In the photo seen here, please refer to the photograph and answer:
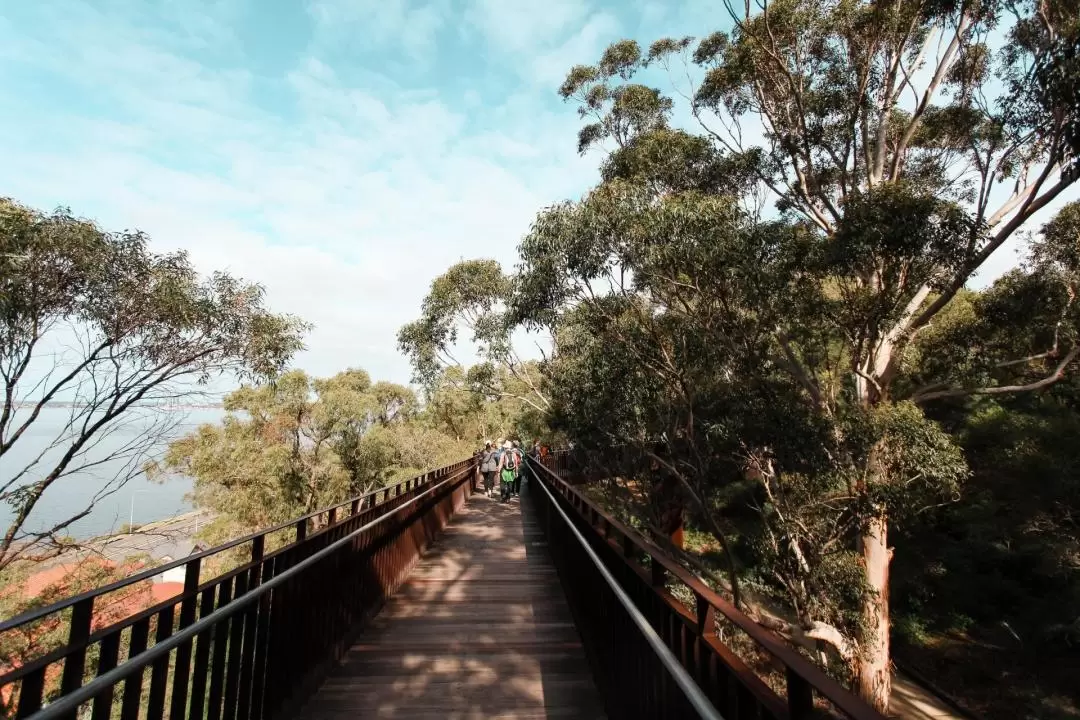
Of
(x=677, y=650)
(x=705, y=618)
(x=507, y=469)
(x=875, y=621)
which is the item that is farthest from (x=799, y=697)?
(x=507, y=469)

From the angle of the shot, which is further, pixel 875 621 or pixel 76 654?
pixel 875 621

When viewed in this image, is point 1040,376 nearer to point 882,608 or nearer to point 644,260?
point 882,608

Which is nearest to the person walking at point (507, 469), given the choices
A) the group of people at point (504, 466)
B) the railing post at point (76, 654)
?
the group of people at point (504, 466)

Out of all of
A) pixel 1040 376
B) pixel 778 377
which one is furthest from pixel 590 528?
pixel 1040 376

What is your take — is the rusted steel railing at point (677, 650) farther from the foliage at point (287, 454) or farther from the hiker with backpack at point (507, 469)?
the foliage at point (287, 454)

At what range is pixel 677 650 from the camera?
2.23 meters

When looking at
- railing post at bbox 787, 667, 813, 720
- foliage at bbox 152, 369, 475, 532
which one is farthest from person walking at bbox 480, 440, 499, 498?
railing post at bbox 787, 667, 813, 720

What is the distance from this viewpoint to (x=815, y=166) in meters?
12.1

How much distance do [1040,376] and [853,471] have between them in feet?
26.2

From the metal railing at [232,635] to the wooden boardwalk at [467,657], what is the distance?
214mm

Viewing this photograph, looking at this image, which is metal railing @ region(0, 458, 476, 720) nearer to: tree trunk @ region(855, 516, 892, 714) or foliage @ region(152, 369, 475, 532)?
tree trunk @ region(855, 516, 892, 714)

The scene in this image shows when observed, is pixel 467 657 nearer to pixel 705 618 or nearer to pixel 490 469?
pixel 705 618

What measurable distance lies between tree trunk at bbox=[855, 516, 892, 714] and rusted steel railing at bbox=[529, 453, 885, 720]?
25.6 feet

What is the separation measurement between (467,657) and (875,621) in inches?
359
